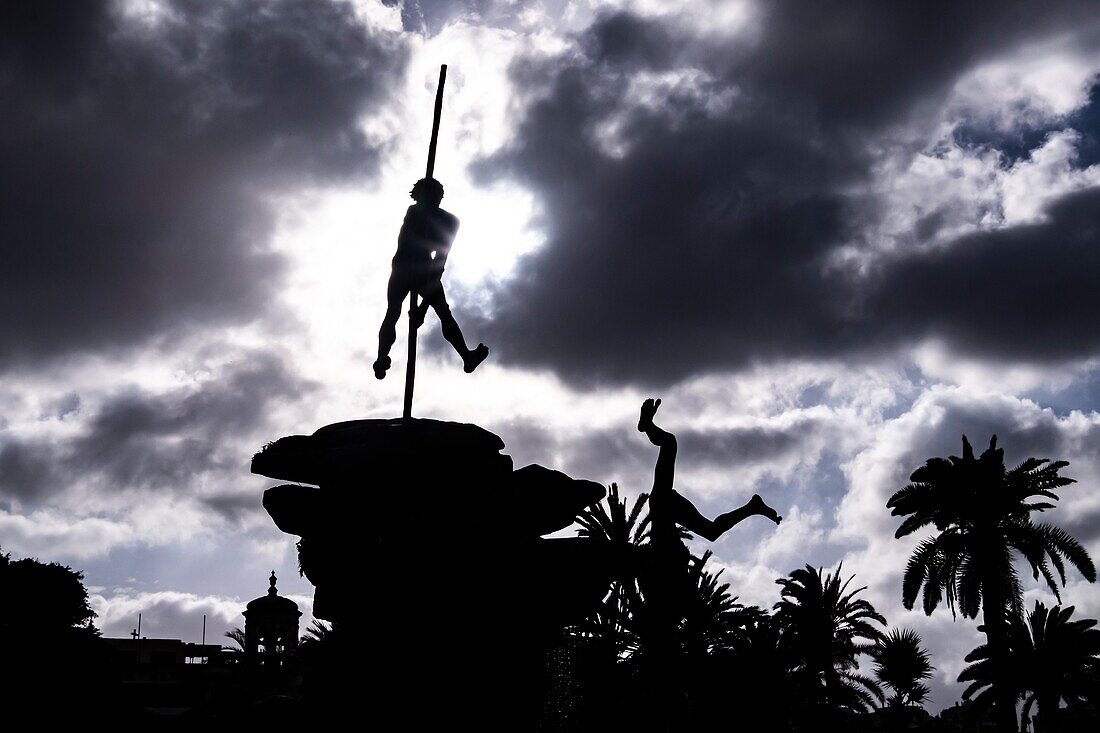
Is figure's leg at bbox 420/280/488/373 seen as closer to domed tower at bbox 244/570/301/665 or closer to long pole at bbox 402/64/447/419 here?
long pole at bbox 402/64/447/419

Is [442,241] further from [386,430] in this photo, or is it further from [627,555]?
[627,555]

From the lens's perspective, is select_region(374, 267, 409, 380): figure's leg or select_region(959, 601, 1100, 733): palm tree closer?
select_region(374, 267, 409, 380): figure's leg

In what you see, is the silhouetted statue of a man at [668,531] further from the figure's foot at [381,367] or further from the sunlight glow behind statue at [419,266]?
the figure's foot at [381,367]

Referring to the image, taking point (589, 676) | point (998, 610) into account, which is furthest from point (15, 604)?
point (998, 610)

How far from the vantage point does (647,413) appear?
1068 centimetres

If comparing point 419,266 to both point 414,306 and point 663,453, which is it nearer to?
point 414,306

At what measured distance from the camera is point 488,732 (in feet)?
26.9

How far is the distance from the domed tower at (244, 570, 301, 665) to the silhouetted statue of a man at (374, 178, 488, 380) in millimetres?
46781

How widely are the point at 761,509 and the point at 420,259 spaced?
3.98 meters

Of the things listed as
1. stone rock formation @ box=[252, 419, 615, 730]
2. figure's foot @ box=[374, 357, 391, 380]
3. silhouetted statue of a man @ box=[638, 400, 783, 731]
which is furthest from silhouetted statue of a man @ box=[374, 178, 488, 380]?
silhouetted statue of a man @ box=[638, 400, 783, 731]

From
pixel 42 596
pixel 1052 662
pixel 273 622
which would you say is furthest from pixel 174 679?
pixel 1052 662

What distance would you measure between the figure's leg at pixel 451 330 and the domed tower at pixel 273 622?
4659 centimetres

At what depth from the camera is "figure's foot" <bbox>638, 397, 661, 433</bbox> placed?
420 inches

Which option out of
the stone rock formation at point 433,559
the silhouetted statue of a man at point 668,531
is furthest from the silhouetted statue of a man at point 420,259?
the silhouetted statue of a man at point 668,531
